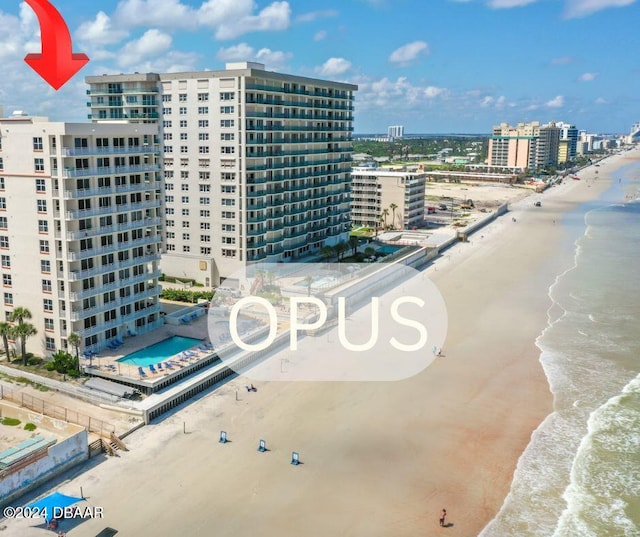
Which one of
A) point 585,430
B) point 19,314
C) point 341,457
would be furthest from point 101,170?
point 585,430

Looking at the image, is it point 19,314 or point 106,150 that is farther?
point 106,150

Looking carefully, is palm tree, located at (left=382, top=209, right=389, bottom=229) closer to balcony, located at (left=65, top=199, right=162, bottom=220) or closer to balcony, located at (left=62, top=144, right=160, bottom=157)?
balcony, located at (left=65, top=199, right=162, bottom=220)

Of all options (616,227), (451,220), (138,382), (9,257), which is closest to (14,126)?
(9,257)

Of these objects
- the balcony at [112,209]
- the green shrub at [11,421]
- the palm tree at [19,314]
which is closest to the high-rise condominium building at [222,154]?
the balcony at [112,209]

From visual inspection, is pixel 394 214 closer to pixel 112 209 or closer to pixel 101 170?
pixel 112 209

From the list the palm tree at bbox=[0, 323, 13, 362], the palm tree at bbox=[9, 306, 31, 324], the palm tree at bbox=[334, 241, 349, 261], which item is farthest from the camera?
the palm tree at bbox=[334, 241, 349, 261]

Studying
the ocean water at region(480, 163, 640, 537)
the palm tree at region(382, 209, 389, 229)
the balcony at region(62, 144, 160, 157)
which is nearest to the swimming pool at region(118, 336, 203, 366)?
the balcony at region(62, 144, 160, 157)

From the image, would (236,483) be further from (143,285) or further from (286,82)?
(286,82)
